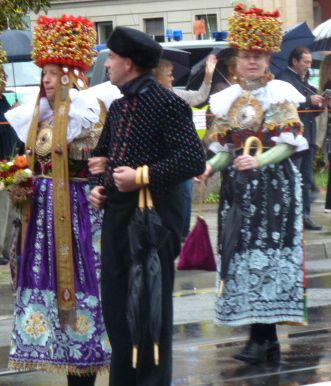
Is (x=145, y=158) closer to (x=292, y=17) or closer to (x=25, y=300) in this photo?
(x=25, y=300)

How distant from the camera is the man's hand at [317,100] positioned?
524 inches

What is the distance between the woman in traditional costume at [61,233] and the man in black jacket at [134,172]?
102 centimetres

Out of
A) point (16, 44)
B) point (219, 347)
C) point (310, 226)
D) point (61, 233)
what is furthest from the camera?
point (16, 44)

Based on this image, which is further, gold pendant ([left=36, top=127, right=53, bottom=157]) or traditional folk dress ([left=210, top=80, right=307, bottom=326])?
traditional folk dress ([left=210, top=80, right=307, bottom=326])

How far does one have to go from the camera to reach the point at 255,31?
7.34m

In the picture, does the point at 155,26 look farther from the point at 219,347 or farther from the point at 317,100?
the point at 219,347

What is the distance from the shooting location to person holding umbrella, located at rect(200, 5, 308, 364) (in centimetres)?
727

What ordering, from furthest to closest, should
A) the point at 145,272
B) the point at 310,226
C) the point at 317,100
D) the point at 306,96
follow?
the point at 306,96 → the point at 310,226 → the point at 317,100 → the point at 145,272

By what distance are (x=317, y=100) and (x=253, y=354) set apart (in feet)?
20.5

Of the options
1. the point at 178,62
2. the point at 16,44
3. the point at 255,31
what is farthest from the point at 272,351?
the point at 16,44

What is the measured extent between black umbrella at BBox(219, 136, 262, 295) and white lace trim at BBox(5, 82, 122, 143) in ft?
2.63

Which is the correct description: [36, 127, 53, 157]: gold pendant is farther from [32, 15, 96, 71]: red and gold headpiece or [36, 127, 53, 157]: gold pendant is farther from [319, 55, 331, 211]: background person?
[319, 55, 331, 211]: background person

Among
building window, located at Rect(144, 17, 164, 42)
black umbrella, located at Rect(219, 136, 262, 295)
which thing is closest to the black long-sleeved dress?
black umbrella, located at Rect(219, 136, 262, 295)

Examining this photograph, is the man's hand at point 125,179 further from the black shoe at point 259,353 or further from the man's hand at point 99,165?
the black shoe at point 259,353
